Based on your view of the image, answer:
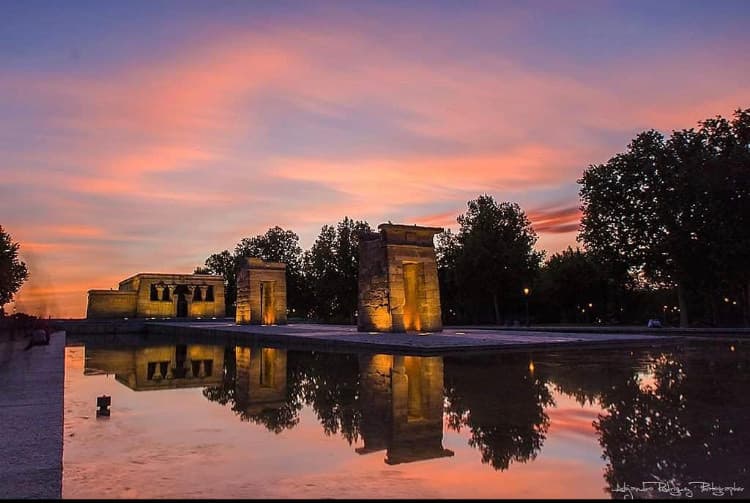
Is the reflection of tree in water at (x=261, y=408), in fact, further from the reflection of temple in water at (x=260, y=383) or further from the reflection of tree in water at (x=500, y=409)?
the reflection of tree in water at (x=500, y=409)

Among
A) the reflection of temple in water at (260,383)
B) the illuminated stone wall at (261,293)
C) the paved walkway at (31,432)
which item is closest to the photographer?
the paved walkway at (31,432)

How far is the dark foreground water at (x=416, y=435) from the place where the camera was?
3.84 m

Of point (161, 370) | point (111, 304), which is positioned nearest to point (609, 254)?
point (161, 370)

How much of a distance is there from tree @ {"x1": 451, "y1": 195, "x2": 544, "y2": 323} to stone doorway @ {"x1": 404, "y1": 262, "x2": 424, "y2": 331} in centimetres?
2087

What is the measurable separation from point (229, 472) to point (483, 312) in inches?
1989

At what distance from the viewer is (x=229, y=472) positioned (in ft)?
13.5

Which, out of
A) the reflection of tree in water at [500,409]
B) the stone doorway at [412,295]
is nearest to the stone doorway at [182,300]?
the stone doorway at [412,295]

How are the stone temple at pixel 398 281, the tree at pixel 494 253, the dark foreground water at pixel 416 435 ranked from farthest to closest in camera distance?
the tree at pixel 494 253
the stone temple at pixel 398 281
the dark foreground water at pixel 416 435

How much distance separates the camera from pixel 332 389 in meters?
8.61

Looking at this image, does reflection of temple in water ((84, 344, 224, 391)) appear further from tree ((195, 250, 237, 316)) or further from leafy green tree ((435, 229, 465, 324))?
tree ((195, 250, 237, 316))

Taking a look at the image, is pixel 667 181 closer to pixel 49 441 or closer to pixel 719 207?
pixel 719 207

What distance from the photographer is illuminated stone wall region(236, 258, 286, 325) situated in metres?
33.8

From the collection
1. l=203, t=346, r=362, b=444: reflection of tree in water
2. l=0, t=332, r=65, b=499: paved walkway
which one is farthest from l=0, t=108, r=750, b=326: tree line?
l=0, t=332, r=65, b=499: paved walkway

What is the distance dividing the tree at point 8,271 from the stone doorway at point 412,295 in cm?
2351
